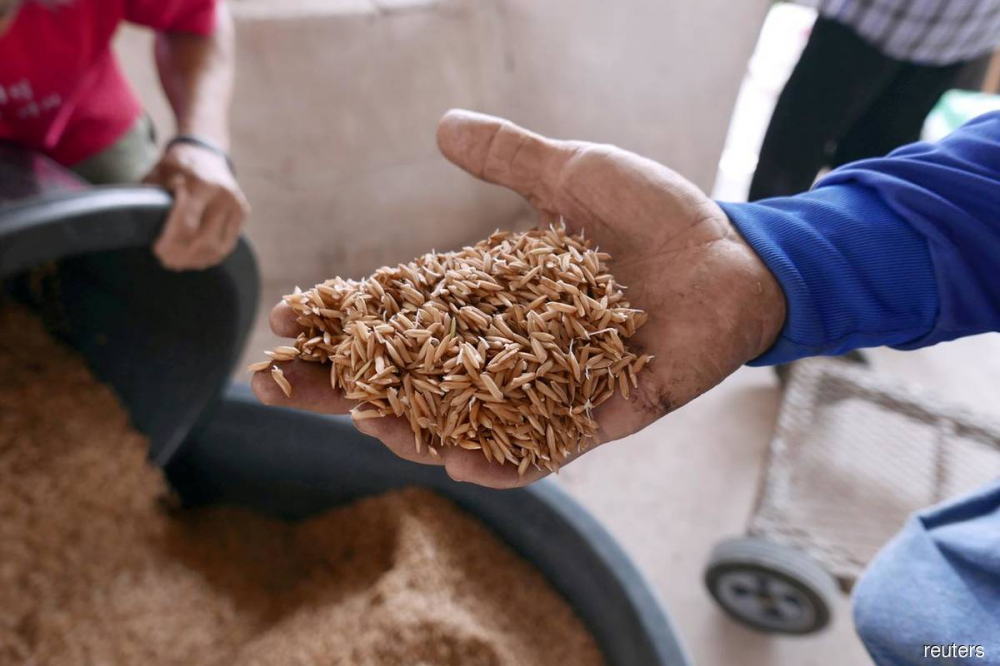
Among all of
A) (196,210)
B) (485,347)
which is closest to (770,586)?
(485,347)

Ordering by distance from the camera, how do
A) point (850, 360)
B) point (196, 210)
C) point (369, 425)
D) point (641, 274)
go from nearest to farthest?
point (369, 425), point (641, 274), point (196, 210), point (850, 360)

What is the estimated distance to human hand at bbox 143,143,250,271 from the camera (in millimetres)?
1016

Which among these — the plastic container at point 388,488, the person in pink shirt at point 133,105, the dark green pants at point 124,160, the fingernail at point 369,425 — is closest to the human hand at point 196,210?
the person in pink shirt at point 133,105

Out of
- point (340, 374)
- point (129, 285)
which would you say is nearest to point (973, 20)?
point (340, 374)

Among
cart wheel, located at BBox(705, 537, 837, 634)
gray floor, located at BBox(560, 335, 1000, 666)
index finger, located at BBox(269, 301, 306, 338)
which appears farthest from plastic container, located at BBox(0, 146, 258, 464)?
cart wheel, located at BBox(705, 537, 837, 634)

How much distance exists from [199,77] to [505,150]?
2.34 feet

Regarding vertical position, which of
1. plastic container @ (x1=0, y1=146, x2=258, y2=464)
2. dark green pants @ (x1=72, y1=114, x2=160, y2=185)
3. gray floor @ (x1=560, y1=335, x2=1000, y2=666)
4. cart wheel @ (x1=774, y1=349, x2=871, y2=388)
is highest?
dark green pants @ (x1=72, y1=114, x2=160, y2=185)

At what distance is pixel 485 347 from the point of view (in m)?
0.77

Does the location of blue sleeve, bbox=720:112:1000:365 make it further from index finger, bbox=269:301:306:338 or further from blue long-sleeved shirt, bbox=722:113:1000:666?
index finger, bbox=269:301:306:338

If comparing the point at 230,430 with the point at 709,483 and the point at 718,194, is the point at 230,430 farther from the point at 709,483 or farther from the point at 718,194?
the point at 718,194

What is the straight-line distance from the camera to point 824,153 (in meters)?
1.44

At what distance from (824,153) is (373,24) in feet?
3.51

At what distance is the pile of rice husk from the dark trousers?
948 mm

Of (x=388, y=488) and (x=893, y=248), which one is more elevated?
(x=893, y=248)
